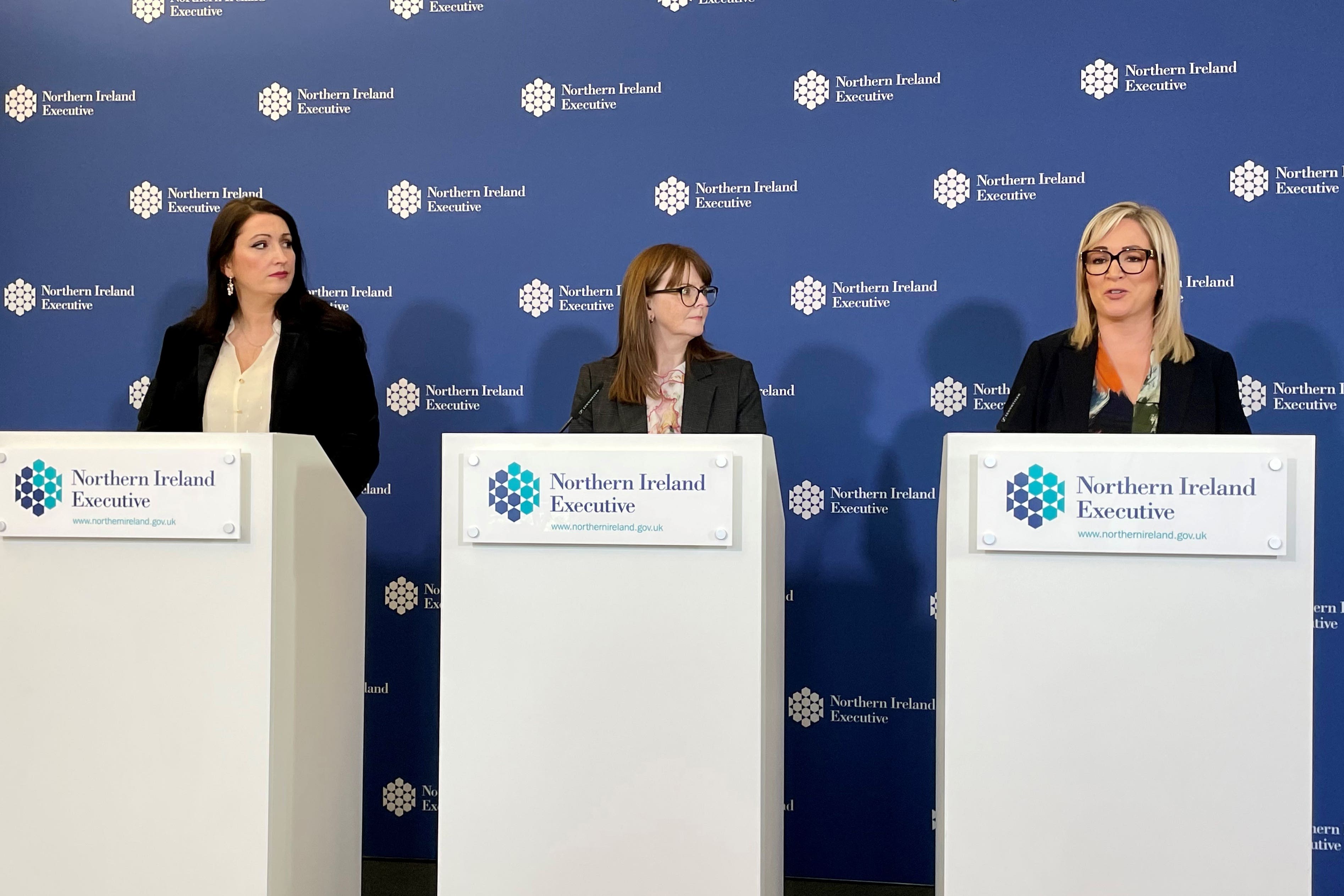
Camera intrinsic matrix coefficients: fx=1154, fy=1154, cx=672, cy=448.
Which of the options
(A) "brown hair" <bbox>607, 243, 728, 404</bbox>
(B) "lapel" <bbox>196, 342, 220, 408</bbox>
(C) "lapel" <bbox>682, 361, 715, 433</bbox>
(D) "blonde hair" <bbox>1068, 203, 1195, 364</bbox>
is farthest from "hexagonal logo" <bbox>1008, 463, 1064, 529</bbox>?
(B) "lapel" <bbox>196, 342, 220, 408</bbox>

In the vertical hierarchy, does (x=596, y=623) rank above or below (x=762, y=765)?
above

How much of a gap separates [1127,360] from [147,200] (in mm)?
3028

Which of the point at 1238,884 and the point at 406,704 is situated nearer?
the point at 1238,884

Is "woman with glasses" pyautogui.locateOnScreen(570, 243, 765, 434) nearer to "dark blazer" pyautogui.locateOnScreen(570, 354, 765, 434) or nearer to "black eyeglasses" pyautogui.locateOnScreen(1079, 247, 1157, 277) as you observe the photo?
"dark blazer" pyautogui.locateOnScreen(570, 354, 765, 434)

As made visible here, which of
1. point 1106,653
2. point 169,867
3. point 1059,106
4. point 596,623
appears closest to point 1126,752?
point 1106,653

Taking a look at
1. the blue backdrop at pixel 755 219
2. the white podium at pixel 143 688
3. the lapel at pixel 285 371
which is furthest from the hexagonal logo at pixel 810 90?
the white podium at pixel 143 688

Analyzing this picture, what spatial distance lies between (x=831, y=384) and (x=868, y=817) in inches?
51.7

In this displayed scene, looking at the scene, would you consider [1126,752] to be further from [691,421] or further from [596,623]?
[691,421]

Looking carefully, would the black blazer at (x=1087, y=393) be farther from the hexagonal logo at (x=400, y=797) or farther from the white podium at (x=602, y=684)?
the hexagonal logo at (x=400, y=797)

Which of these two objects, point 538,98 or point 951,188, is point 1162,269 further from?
point 538,98

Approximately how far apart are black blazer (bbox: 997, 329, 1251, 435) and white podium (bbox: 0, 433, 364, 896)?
1.59 meters

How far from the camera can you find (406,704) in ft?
11.9

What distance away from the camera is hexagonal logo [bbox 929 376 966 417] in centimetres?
347

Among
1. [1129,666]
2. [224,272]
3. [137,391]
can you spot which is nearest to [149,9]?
[137,391]
